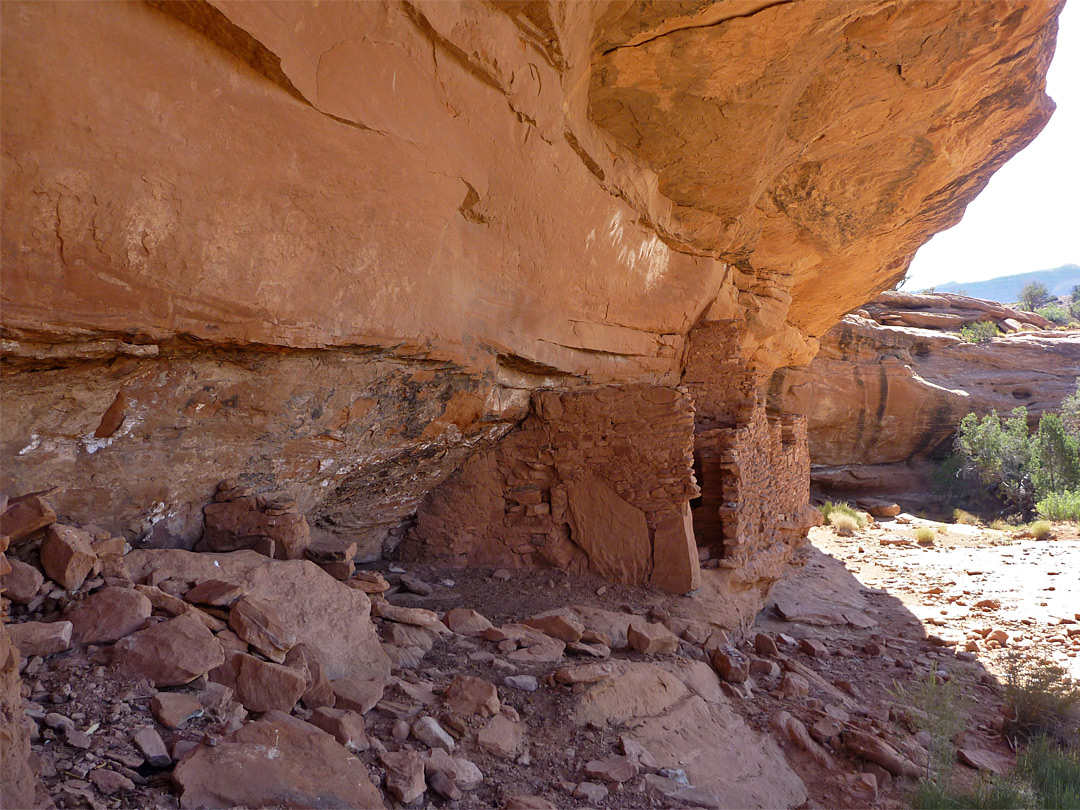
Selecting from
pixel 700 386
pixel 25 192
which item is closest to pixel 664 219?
pixel 700 386

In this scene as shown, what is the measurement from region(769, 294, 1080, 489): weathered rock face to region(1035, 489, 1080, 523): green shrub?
3.24 metres

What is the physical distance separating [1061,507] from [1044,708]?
10240mm

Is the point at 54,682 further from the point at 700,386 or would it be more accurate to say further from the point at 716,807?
the point at 700,386

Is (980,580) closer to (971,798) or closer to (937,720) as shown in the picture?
(937,720)

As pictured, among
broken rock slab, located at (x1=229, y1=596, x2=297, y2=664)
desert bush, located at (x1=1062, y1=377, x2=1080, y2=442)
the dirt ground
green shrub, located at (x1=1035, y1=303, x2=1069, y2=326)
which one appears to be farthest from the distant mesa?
broken rock slab, located at (x1=229, y1=596, x2=297, y2=664)

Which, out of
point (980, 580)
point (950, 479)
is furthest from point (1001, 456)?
point (980, 580)

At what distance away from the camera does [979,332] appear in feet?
56.4

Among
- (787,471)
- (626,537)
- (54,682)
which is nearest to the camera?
(54,682)

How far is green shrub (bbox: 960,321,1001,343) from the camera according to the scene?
16.7 metres

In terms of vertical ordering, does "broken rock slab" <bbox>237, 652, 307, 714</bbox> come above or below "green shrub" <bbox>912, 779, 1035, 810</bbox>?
above

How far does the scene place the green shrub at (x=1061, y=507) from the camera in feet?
39.2

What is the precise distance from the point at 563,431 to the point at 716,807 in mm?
3002

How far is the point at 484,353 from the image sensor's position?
4055 mm

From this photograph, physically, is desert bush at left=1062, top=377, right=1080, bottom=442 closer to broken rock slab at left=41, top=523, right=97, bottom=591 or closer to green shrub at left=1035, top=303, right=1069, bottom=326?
green shrub at left=1035, top=303, right=1069, bottom=326
